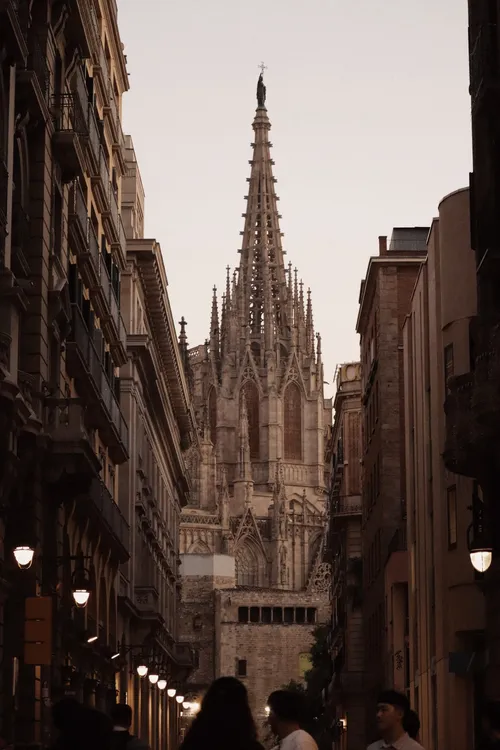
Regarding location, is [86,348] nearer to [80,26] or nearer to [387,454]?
[80,26]

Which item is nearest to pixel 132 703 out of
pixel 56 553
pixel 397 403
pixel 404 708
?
pixel 397 403

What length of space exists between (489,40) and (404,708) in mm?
17377

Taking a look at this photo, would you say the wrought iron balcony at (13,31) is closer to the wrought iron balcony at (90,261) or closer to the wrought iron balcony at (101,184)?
the wrought iron balcony at (90,261)

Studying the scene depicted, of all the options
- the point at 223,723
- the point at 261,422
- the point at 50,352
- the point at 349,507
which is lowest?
the point at 223,723

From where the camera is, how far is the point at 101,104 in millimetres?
43844

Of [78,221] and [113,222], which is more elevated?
[113,222]

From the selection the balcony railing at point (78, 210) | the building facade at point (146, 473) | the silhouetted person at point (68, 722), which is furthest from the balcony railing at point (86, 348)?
the silhouetted person at point (68, 722)

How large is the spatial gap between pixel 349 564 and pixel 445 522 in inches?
1371

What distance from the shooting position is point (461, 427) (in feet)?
82.9

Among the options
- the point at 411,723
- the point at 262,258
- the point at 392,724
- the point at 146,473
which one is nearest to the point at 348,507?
the point at 146,473

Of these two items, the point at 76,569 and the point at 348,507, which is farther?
the point at 348,507

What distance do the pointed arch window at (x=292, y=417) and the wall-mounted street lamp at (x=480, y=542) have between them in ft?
477

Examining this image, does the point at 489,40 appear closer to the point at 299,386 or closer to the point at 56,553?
the point at 56,553

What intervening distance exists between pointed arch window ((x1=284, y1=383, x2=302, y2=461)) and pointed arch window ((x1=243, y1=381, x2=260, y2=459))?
291cm
